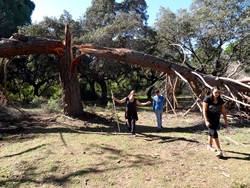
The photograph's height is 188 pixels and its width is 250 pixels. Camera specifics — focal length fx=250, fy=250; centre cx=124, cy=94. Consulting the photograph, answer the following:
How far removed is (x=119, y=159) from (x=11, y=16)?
1852 centimetres

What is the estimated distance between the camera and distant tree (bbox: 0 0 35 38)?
18.0 m

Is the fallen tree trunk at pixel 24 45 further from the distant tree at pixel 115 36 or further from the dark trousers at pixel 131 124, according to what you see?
the distant tree at pixel 115 36

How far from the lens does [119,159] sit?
5.16m

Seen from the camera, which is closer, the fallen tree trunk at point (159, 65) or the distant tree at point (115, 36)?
the fallen tree trunk at point (159, 65)

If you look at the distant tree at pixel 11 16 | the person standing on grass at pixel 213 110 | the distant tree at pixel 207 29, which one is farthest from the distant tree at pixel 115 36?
the person standing on grass at pixel 213 110

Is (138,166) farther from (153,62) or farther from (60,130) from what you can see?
(153,62)

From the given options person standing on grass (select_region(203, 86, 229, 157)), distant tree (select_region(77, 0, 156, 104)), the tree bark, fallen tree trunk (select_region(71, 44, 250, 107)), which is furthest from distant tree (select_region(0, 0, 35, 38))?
person standing on grass (select_region(203, 86, 229, 157))

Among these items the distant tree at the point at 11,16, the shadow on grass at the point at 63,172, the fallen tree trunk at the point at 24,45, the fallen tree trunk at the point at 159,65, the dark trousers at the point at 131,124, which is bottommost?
the shadow on grass at the point at 63,172

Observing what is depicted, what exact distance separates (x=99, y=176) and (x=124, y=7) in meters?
18.6

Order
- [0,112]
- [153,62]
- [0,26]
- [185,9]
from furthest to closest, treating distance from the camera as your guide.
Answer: [0,26], [185,9], [0,112], [153,62]

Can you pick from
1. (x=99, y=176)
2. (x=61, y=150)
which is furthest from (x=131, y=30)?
(x=99, y=176)

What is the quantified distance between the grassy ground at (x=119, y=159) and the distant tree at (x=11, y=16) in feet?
42.0

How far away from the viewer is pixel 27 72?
802 inches

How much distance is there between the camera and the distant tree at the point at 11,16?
1803 cm
